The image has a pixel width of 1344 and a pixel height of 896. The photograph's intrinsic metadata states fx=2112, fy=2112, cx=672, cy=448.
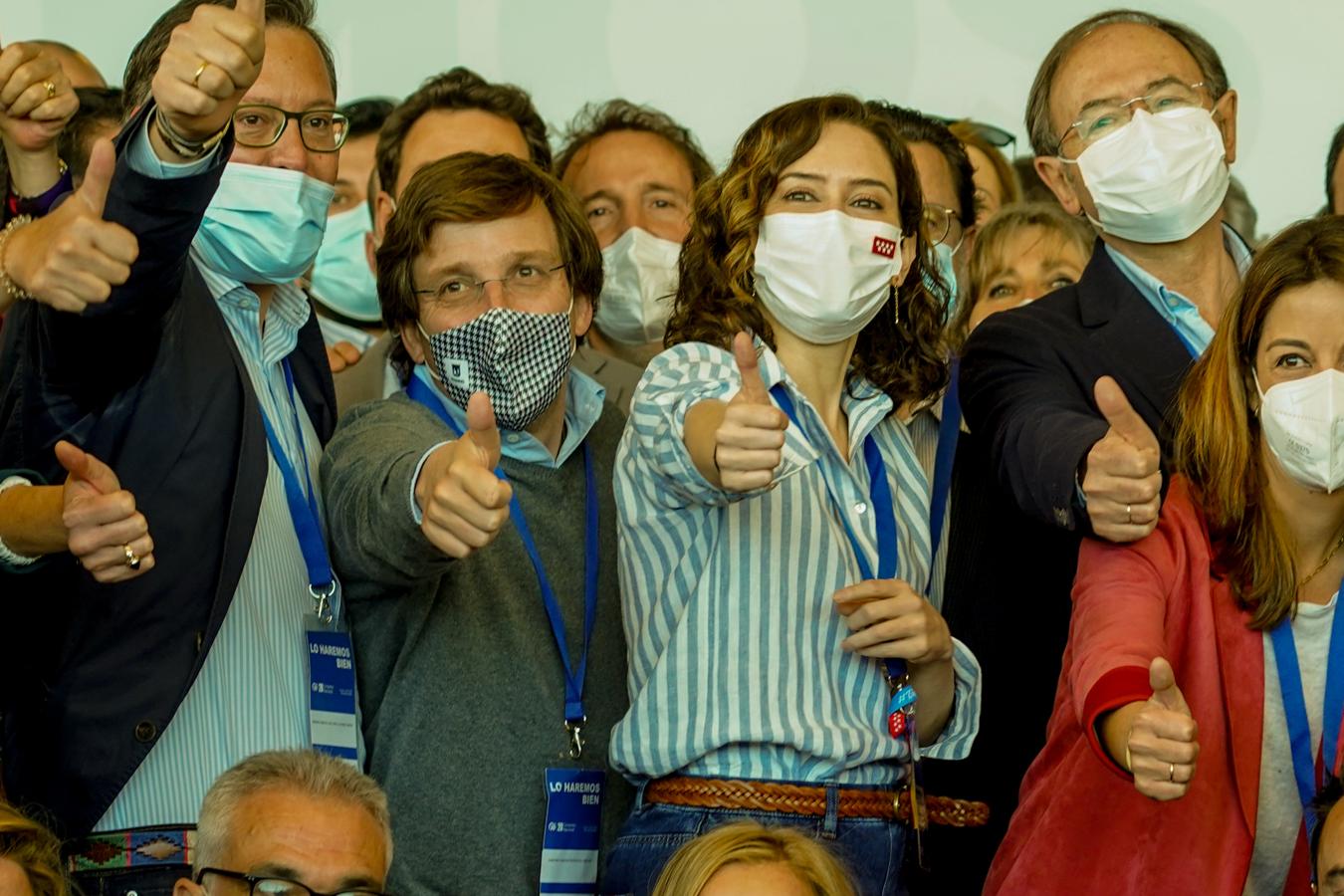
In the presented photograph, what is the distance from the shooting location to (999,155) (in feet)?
17.4

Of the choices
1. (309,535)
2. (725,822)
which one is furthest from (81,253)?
(725,822)

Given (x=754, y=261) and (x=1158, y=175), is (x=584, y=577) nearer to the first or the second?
(x=754, y=261)

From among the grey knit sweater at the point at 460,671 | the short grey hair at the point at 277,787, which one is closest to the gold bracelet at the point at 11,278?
the grey knit sweater at the point at 460,671

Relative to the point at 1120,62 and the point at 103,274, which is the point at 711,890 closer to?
the point at 103,274

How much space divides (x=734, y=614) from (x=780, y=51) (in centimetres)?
308

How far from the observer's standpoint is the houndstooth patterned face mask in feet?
11.2

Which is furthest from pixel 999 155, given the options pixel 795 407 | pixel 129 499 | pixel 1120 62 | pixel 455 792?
pixel 129 499

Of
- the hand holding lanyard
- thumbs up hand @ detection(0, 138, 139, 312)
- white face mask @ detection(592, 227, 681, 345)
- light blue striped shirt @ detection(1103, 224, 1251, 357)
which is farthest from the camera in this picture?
white face mask @ detection(592, 227, 681, 345)

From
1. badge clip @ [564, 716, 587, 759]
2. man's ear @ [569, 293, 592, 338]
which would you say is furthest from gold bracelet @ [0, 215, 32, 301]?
badge clip @ [564, 716, 587, 759]

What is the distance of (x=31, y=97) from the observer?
10.3ft

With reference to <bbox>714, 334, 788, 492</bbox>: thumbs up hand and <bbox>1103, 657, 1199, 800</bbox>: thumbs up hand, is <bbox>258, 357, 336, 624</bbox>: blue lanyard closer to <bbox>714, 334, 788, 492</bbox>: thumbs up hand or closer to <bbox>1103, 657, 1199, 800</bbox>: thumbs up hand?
<bbox>714, 334, 788, 492</bbox>: thumbs up hand

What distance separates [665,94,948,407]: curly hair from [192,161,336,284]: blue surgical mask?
0.62 m

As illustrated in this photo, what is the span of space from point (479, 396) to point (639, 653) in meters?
0.53

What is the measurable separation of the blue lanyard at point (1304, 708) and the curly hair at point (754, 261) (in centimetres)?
74
